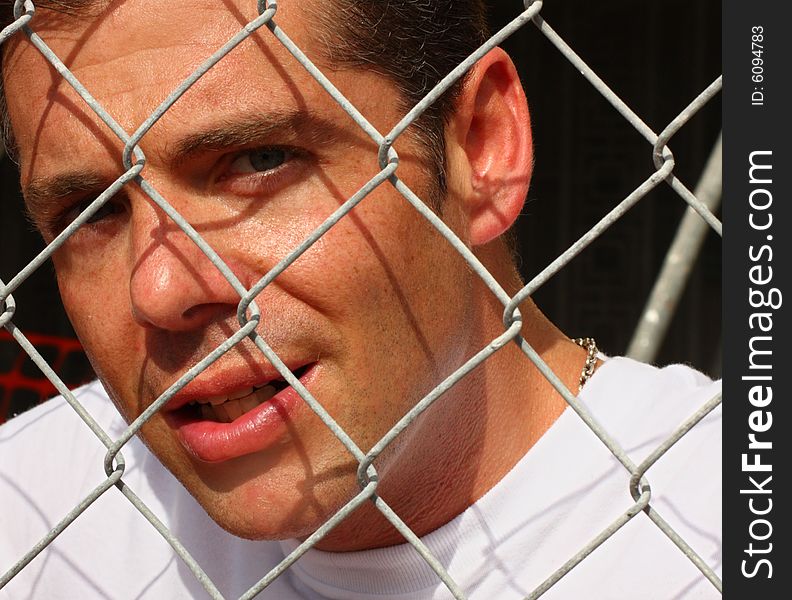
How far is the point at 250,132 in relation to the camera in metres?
1.20

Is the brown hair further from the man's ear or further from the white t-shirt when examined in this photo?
the white t-shirt

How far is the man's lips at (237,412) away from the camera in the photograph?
122 centimetres

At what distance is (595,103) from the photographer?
18.9ft

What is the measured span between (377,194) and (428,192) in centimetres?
11

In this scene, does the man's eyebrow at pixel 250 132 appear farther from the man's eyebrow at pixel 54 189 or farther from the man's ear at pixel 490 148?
the man's ear at pixel 490 148

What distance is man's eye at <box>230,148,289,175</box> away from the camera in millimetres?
1232

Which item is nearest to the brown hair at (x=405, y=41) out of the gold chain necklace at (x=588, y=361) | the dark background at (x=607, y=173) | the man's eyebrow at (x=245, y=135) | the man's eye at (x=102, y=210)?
the man's eyebrow at (x=245, y=135)

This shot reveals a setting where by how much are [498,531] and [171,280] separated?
64cm

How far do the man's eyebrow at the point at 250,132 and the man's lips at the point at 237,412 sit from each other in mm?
267

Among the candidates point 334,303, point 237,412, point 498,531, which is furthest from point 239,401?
point 498,531

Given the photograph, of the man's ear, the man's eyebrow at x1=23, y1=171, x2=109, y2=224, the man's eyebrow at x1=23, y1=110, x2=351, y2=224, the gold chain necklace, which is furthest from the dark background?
the man's eyebrow at x1=23, y1=110, x2=351, y2=224

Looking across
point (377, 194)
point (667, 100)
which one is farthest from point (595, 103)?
point (377, 194)

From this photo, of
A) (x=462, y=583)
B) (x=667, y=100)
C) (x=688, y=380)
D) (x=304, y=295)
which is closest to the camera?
(x=304, y=295)
